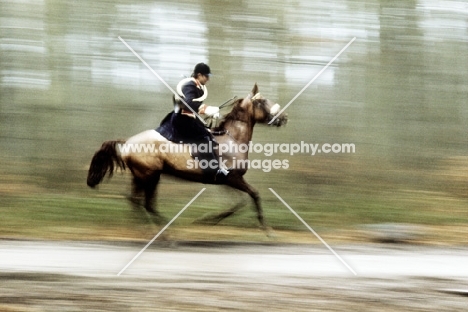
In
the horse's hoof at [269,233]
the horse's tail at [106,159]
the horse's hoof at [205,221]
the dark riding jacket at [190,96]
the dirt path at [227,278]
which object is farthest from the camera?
the horse's hoof at [205,221]

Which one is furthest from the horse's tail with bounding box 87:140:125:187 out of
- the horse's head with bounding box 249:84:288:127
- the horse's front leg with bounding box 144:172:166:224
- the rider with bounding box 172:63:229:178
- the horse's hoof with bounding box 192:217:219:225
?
the horse's head with bounding box 249:84:288:127

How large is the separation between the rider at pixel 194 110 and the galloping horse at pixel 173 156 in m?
0.19

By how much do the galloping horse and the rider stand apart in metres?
0.19

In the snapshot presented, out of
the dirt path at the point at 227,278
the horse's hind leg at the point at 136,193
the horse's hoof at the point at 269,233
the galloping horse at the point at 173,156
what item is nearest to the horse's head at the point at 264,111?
the galloping horse at the point at 173,156

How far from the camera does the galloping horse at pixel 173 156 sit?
8.20 meters

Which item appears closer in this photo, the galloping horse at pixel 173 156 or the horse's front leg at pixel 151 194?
the galloping horse at pixel 173 156

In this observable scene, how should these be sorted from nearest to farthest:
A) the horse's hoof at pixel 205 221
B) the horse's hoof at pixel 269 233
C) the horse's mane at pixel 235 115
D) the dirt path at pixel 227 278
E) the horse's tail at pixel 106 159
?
the dirt path at pixel 227 278 → the horse's tail at pixel 106 159 → the horse's mane at pixel 235 115 → the horse's hoof at pixel 269 233 → the horse's hoof at pixel 205 221

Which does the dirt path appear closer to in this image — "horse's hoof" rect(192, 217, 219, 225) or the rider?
"horse's hoof" rect(192, 217, 219, 225)

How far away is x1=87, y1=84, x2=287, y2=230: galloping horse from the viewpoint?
820cm

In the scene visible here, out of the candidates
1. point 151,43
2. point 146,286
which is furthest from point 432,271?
point 151,43

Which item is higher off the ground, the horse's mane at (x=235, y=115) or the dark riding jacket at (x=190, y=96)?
the dark riding jacket at (x=190, y=96)

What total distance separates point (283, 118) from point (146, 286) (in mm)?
3206

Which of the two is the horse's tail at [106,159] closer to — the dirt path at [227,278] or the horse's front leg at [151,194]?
the horse's front leg at [151,194]

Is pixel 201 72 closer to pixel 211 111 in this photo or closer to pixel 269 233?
pixel 211 111
